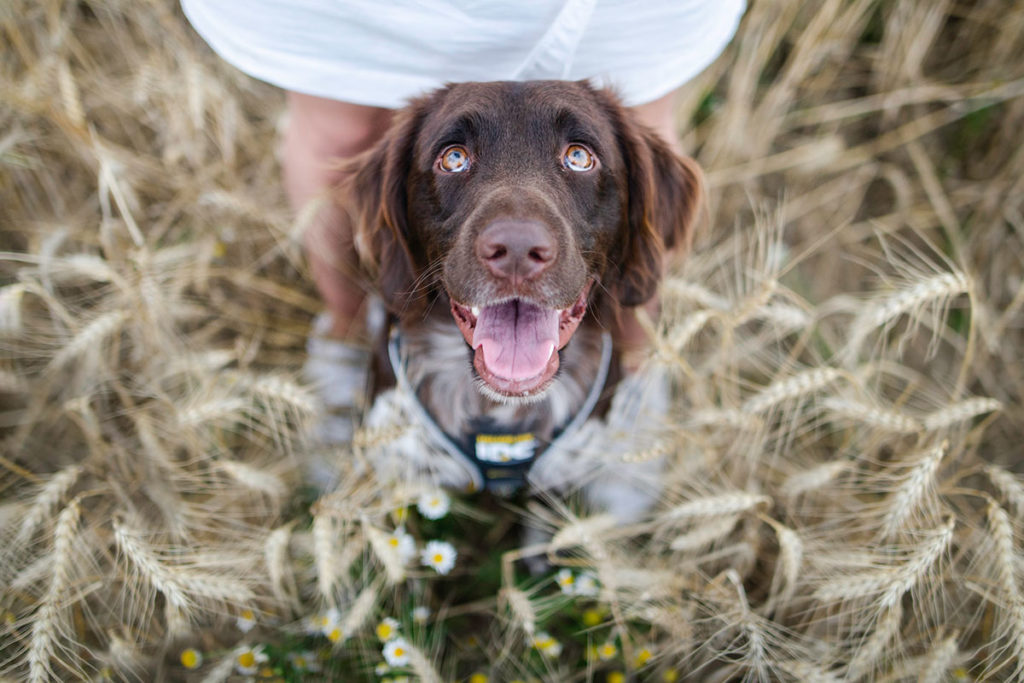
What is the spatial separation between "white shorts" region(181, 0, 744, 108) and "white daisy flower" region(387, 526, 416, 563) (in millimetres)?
1459

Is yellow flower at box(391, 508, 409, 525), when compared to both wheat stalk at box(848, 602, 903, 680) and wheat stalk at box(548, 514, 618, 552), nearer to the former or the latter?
wheat stalk at box(548, 514, 618, 552)

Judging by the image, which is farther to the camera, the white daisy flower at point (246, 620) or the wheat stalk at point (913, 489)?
the white daisy flower at point (246, 620)

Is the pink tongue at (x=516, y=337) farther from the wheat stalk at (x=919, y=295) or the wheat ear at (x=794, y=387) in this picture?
the wheat stalk at (x=919, y=295)

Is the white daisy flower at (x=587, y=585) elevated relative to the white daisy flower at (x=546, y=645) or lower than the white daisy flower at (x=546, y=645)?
elevated

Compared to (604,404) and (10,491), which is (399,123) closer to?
(604,404)

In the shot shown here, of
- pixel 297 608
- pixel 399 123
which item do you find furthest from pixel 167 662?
pixel 399 123

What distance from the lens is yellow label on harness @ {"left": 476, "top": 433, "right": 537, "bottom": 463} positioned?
2287mm

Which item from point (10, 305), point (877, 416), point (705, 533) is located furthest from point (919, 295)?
point (10, 305)

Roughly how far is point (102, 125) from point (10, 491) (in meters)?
2.14

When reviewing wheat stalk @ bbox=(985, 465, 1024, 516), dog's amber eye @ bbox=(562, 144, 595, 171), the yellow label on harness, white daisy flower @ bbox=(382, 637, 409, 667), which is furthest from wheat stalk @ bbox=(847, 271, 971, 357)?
white daisy flower @ bbox=(382, 637, 409, 667)

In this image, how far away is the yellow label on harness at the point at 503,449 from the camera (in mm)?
2287

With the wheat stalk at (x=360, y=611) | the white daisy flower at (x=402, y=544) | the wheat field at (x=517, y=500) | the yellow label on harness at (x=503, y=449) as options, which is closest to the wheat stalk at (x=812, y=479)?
the wheat field at (x=517, y=500)

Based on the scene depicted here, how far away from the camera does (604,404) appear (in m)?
2.55

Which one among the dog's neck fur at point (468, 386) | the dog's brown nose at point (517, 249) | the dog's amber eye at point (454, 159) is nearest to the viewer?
the dog's brown nose at point (517, 249)
